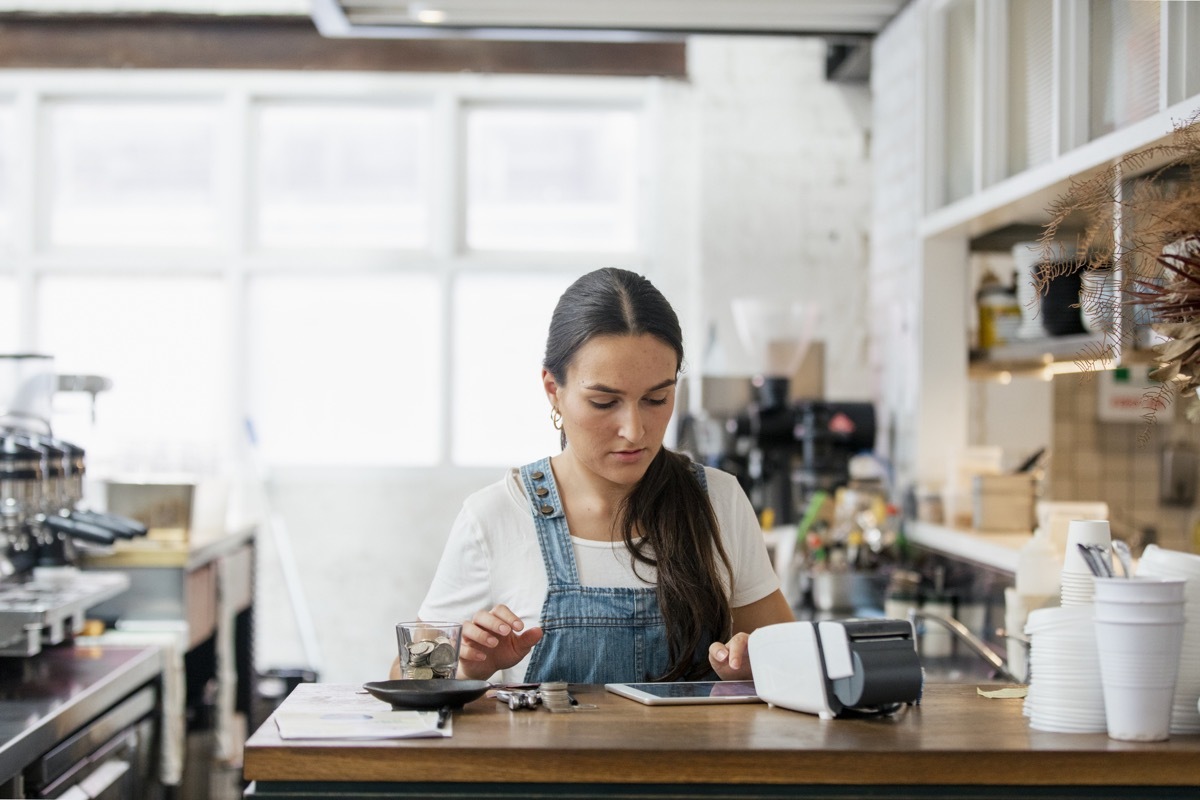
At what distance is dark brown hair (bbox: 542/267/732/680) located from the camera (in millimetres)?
2148

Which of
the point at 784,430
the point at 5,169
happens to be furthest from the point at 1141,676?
the point at 5,169

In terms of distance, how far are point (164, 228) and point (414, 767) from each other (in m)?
4.89

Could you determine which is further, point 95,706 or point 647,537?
point 95,706

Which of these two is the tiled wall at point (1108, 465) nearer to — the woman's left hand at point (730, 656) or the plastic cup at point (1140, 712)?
the woman's left hand at point (730, 656)

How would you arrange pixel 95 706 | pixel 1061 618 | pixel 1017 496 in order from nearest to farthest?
pixel 1061 618
pixel 95 706
pixel 1017 496

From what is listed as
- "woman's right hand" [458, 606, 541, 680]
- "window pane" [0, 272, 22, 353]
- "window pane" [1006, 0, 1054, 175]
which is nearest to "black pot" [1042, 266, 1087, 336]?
"window pane" [1006, 0, 1054, 175]

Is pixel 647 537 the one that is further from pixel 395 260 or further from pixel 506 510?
pixel 395 260

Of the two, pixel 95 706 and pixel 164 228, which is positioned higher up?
pixel 164 228

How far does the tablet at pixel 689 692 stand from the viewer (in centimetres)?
185

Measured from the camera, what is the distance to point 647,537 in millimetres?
2201

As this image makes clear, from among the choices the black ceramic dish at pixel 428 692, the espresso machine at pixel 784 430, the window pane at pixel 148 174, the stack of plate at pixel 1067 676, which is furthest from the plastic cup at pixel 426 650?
the window pane at pixel 148 174

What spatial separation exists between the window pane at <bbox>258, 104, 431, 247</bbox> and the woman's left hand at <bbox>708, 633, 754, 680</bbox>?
4.23m

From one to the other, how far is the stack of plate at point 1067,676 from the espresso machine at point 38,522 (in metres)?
2.09

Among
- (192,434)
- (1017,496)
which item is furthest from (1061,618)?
(192,434)
